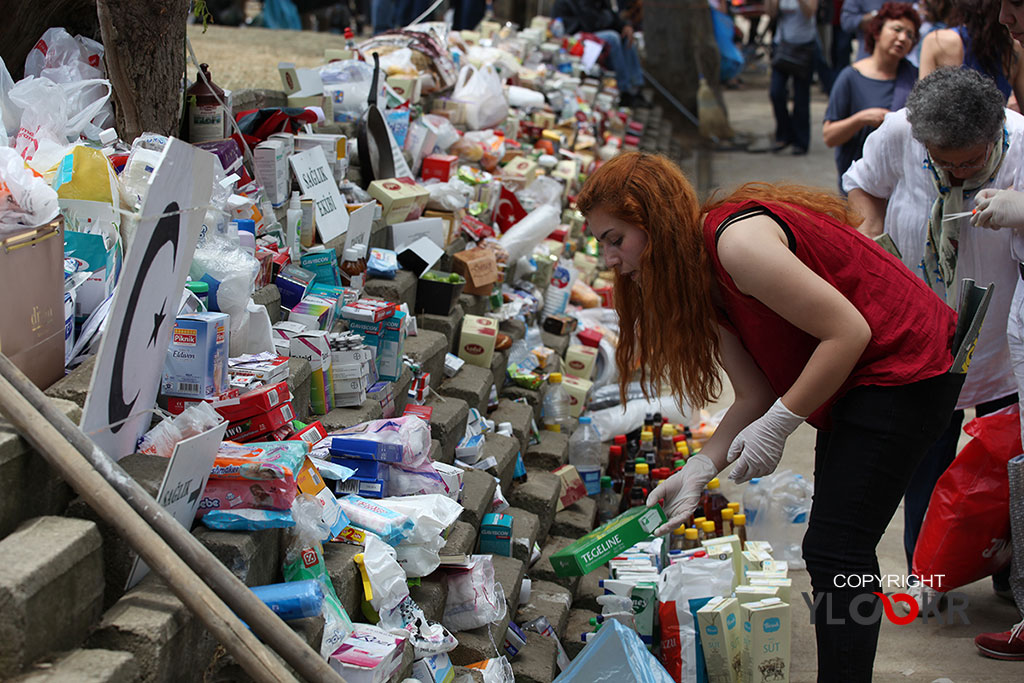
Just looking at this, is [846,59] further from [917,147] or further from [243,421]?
[243,421]

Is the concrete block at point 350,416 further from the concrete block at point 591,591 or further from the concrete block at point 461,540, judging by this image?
the concrete block at point 591,591

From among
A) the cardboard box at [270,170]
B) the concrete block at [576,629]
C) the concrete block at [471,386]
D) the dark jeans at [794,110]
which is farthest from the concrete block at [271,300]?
the dark jeans at [794,110]

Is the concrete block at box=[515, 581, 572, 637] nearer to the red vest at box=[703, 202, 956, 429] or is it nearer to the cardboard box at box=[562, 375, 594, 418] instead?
the red vest at box=[703, 202, 956, 429]

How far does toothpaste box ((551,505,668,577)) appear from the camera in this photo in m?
2.71

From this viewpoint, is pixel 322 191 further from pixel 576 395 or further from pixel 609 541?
pixel 609 541

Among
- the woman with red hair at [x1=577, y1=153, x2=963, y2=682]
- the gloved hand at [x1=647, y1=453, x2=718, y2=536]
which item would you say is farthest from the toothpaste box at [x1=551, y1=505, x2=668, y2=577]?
the woman with red hair at [x1=577, y1=153, x2=963, y2=682]

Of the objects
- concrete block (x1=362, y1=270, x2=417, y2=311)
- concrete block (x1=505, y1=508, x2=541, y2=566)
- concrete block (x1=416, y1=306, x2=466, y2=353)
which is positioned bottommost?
concrete block (x1=505, y1=508, x2=541, y2=566)

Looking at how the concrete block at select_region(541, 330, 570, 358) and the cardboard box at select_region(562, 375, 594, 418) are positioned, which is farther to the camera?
the concrete block at select_region(541, 330, 570, 358)

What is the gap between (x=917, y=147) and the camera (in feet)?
10.6

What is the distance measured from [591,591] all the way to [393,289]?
1.31m

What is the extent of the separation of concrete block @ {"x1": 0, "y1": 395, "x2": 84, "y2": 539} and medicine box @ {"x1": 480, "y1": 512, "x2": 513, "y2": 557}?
139cm

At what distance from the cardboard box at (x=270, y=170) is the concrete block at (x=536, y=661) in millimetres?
1774

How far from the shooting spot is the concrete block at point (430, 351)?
364 cm

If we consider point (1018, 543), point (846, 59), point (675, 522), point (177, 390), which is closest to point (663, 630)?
point (675, 522)
